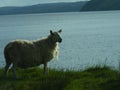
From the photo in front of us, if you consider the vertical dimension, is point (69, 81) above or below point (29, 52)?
below

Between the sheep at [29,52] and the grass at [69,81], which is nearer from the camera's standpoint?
the grass at [69,81]

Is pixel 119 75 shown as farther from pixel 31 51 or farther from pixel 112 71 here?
pixel 31 51

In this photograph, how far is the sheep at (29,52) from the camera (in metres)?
15.7

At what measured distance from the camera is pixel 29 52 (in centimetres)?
1609

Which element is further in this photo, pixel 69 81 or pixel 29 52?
pixel 29 52

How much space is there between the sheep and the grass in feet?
1.36

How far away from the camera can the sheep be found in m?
15.7

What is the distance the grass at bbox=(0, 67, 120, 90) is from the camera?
40.6 feet

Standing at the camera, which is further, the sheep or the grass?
the sheep

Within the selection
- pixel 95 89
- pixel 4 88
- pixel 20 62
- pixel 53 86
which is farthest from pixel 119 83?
pixel 20 62

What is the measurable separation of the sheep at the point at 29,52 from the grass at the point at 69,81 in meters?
0.41

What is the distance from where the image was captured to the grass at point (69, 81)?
1237 cm

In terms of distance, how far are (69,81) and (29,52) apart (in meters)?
3.42

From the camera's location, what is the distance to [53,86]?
12.2m
